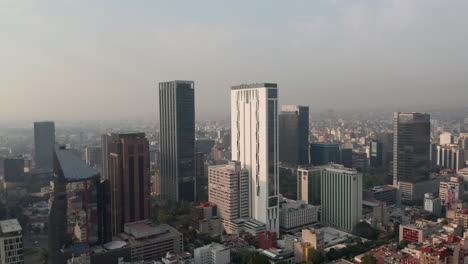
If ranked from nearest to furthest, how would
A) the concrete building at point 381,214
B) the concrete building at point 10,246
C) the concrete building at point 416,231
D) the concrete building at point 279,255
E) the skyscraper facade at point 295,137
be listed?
the concrete building at point 10,246 → the concrete building at point 279,255 → the concrete building at point 416,231 → the concrete building at point 381,214 → the skyscraper facade at point 295,137

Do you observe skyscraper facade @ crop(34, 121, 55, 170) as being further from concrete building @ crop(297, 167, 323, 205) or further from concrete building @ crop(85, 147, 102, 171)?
concrete building @ crop(297, 167, 323, 205)

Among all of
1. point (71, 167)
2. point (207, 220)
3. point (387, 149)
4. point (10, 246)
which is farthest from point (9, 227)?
point (387, 149)

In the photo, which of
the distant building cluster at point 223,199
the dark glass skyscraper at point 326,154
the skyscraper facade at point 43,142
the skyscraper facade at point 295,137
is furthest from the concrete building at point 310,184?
the skyscraper facade at point 43,142

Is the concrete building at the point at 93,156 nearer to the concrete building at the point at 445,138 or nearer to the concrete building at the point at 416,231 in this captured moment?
the concrete building at the point at 416,231

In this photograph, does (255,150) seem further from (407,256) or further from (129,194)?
(407,256)

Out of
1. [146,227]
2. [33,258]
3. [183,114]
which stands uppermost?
[183,114]

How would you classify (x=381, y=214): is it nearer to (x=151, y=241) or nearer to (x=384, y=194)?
(x=384, y=194)

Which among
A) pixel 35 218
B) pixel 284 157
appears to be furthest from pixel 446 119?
pixel 35 218

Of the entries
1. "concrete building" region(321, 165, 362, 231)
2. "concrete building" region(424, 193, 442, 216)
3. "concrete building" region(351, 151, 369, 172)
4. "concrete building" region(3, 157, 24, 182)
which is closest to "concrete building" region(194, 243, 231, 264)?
"concrete building" region(321, 165, 362, 231)
